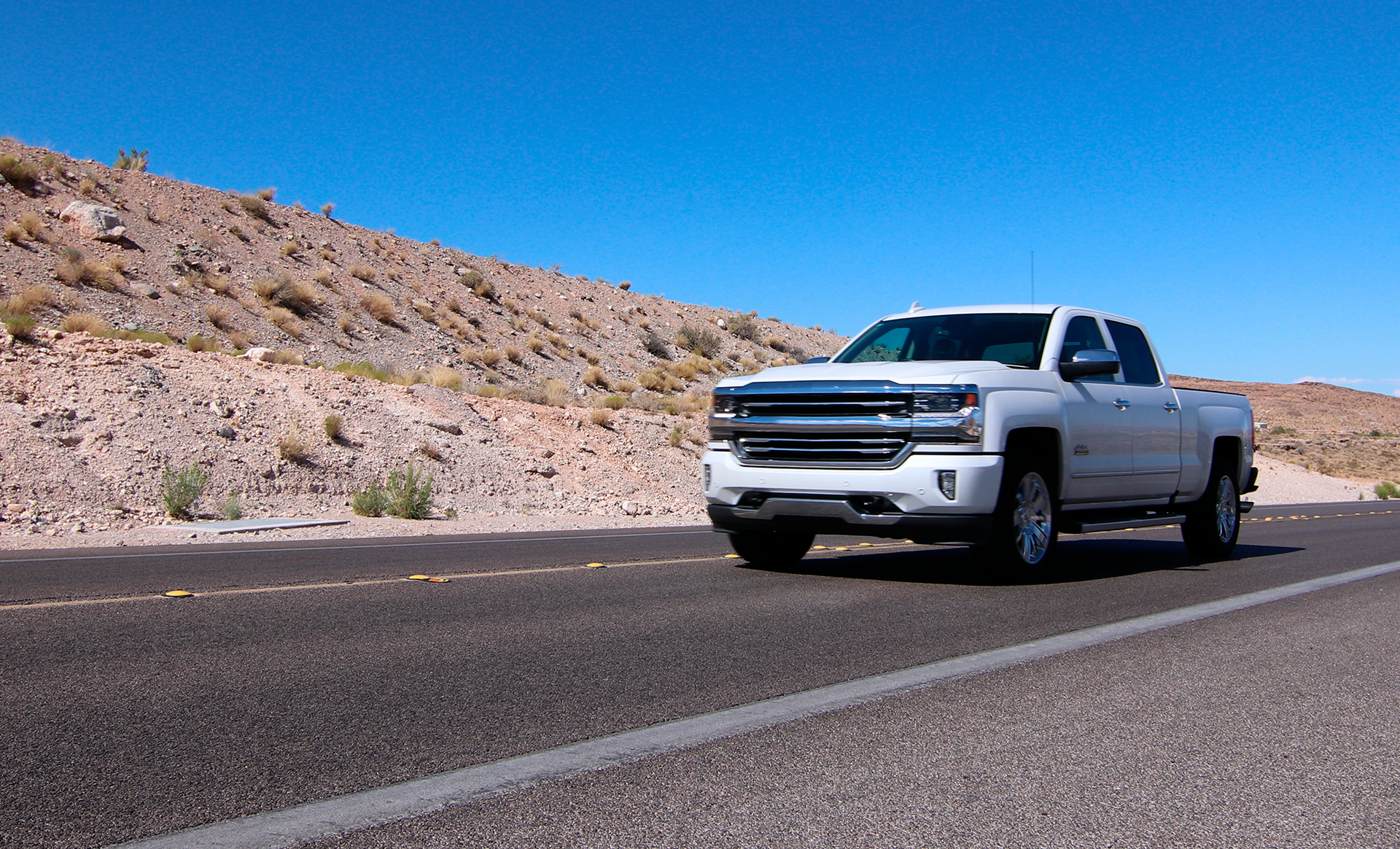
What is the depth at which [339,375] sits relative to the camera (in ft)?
83.0

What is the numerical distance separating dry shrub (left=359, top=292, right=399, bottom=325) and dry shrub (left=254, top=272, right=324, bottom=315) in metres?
2.23

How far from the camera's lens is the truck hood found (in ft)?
29.2

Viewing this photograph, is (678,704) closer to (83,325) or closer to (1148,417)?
(1148,417)

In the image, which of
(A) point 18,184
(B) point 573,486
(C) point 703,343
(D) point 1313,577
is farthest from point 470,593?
(C) point 703,343

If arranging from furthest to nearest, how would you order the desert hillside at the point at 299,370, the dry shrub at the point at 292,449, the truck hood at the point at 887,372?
the dry shrub at the point at 292,449 → the desert hillside at the point at 299,370 → the truck hood at the point at 887,372

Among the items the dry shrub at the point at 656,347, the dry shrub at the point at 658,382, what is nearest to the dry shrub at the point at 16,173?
the dry shrub at the point at 658,382

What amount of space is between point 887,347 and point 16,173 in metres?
32.7

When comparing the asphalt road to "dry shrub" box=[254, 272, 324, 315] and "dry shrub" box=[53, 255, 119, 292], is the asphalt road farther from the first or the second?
"dry shrub" box=[254, 272, 324, 315]

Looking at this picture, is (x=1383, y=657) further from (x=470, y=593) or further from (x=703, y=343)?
(x=703, y=343)

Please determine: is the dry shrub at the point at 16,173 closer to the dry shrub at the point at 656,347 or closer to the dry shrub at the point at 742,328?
the dry shrub at the point at 656,347

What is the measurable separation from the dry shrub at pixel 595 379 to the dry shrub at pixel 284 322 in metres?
9.71

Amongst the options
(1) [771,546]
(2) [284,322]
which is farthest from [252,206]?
(1) [771,546]

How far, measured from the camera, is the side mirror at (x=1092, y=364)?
9648mm

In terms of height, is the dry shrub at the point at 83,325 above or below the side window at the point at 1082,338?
above
